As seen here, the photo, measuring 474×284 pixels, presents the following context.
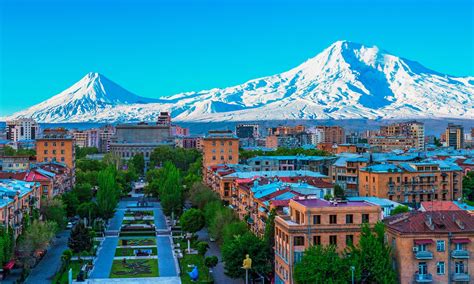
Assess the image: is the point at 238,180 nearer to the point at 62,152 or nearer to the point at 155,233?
the point at 155,233

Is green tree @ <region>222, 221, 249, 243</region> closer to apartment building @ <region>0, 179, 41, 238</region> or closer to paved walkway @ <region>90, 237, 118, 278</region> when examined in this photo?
paved walkway @ <region>90, 237, 118, 278</region>

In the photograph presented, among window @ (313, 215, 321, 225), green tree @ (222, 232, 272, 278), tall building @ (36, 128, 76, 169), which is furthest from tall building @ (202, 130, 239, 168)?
window @ (313, 215, 321, 225)

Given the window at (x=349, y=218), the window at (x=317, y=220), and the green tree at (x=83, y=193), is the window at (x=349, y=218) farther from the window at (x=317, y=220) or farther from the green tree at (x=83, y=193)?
the green tree at (x=83, y=193)

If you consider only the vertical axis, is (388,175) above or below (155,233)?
above

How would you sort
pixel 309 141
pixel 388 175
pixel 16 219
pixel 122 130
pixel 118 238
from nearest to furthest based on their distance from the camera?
pixel 16 219
pixel 118 238
pixel 388 175
pixel 309 141
pixel 122 130

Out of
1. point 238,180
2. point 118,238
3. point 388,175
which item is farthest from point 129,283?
point 388,175
